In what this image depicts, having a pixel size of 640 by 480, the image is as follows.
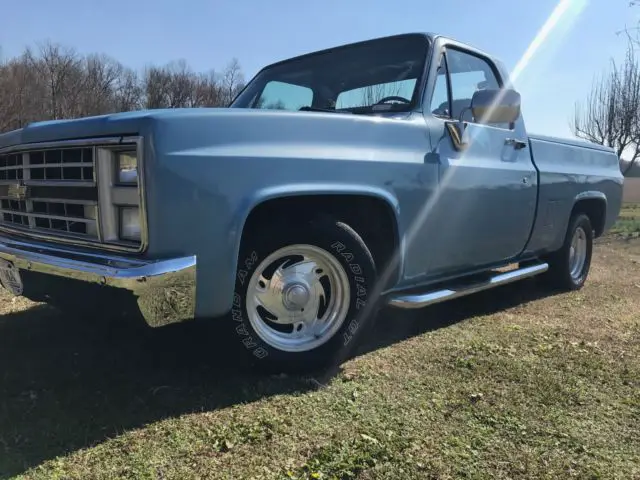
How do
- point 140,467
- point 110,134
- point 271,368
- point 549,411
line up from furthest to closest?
point 271,368
point 549,411
point 110,134
point 140,467

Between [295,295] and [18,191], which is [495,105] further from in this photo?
[18,191]

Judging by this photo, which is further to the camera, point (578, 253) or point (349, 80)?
point (578, 253)

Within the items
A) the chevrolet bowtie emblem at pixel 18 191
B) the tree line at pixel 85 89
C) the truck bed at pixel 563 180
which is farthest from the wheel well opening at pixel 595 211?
the tree line at pixel 85 89

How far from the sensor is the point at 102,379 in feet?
9.32

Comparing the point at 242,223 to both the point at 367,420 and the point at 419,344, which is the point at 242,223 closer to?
the point at 367,420

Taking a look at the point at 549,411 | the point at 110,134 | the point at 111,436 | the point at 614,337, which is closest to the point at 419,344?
the point at 549,411

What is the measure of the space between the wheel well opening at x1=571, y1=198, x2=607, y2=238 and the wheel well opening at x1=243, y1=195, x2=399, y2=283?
3017mm

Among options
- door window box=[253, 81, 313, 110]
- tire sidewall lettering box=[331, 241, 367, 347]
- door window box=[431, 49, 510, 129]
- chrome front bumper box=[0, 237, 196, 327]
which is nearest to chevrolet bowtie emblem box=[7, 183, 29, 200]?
chrome front bumper box=[0, 237, 196, 327]

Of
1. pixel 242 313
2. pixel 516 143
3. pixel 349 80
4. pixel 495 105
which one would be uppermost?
pixel 349 80

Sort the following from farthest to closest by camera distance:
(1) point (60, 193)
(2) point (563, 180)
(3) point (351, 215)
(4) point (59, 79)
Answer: (4) point (59, 79), (2) point (563, 180), (3) point (351, 215), (1) point (60, 193)

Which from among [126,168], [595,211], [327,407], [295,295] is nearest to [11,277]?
[126,168]

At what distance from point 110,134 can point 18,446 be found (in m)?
1.33

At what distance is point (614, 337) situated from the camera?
3.88 m

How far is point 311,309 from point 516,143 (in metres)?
2.33
